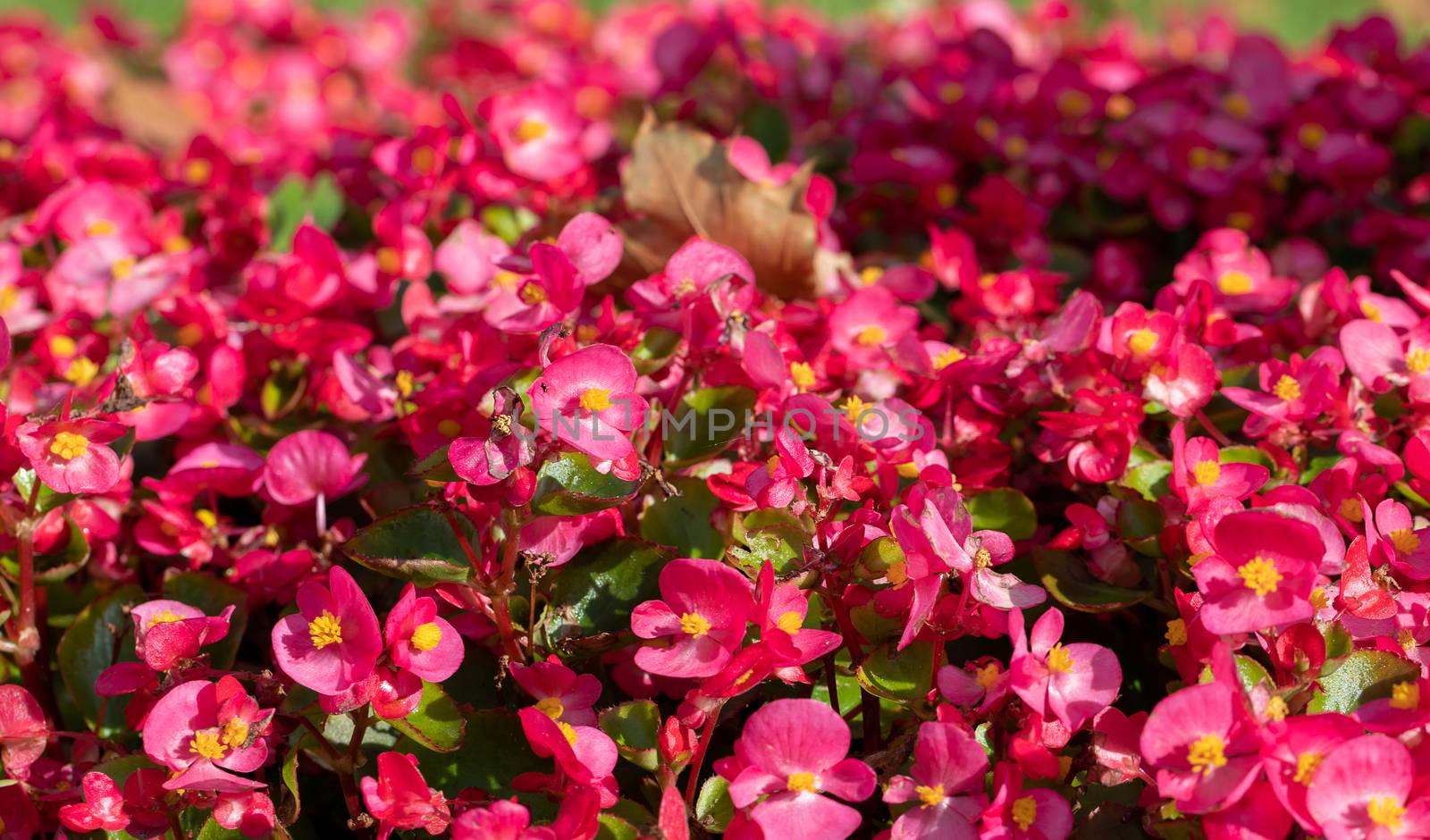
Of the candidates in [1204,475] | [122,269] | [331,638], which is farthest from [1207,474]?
[122,269]

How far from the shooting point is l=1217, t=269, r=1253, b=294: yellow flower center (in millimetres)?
1079

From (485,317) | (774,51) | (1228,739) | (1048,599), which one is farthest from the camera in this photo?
(774,51)

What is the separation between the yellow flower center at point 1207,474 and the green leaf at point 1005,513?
0.11 meters

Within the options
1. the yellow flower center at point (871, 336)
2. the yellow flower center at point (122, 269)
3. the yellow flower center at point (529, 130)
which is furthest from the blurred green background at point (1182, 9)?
the yellow flower center at point (871, 336)

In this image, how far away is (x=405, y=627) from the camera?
697 millimetres

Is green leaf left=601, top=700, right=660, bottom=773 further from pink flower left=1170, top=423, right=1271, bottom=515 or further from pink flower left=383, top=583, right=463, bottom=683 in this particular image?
pink flower left=1170, top=423, right=1271, bottom=515

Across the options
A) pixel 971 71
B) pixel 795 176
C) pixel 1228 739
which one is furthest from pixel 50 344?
pixel 971 71

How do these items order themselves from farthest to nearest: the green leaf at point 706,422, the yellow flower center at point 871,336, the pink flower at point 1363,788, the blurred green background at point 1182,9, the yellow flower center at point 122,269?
the blurred green background at point 1182,9 → the yellow flower center at point 122,269 → the yellow flower center at point 871,336 → the green leaf at point 706,422 → the pink flower at point 1363,788

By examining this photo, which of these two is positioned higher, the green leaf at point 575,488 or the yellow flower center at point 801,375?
the green leaf at point 575,488

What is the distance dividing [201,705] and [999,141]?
1.14 m

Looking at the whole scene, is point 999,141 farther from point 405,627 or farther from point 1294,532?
point 405,627

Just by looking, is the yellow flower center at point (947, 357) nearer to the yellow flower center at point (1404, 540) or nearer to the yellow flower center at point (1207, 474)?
the yellow flower center at point (1207, 474)

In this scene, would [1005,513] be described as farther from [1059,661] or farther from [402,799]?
[402,799]

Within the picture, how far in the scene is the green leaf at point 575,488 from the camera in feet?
2.31
